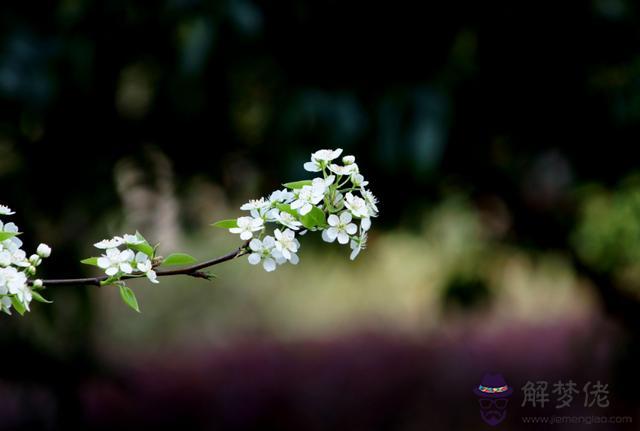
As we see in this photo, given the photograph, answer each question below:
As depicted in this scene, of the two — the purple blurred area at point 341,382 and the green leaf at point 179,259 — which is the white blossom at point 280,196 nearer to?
the green leaf at point 179,259

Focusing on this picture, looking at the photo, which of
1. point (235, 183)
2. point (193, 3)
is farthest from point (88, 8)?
point (235, 183)

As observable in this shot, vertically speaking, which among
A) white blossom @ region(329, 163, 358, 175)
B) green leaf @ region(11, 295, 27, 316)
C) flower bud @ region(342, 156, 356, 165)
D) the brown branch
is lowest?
green leaf @ region(11, 295, 27, 316)

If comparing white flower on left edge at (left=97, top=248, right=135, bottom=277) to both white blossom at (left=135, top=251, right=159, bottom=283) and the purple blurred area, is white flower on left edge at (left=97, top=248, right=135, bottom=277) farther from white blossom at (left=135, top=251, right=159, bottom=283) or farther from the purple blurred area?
the purple blurred area

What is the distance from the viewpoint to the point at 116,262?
0.74 metres

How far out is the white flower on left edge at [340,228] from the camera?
743 mm

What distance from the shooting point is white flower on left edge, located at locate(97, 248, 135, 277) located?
0.73 metres

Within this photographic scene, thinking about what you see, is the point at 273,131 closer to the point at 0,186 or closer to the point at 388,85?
the point at 388,85

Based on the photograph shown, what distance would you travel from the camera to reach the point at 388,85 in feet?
7.39

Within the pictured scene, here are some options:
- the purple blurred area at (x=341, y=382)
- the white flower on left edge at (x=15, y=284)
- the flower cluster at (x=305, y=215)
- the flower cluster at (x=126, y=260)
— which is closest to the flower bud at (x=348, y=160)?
the flower cluster at (x=305, y=215)

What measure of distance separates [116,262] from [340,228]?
0.22 metres

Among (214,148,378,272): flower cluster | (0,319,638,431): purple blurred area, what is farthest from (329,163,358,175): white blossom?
(0,319,638,431): purple blurred area

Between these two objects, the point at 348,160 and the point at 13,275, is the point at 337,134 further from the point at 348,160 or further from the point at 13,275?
the point at 13,275

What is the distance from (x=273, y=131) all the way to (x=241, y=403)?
2.36 meters

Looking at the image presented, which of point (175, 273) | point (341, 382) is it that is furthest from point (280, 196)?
point (341, 382)
